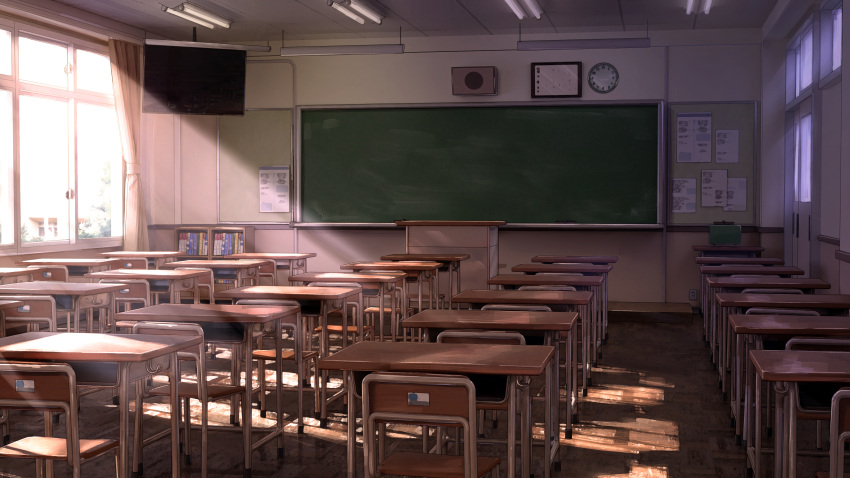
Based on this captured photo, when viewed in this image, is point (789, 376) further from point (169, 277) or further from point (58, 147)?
point (58, 147)

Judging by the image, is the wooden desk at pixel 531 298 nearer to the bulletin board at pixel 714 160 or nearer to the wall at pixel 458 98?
the wall at pixel 458 98

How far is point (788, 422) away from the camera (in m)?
2.76

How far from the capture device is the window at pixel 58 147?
851 centimetres

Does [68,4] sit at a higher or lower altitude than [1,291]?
higher

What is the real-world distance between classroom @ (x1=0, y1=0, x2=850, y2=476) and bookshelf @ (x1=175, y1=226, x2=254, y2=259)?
56 millimetres

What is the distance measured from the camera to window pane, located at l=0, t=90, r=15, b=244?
8383 millimetres

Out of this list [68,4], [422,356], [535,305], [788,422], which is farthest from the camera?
[68,4]

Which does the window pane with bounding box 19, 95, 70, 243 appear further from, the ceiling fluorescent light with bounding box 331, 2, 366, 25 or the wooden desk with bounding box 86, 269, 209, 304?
the ceiling fluorescent light with bounding box 331, 2, 366, 25

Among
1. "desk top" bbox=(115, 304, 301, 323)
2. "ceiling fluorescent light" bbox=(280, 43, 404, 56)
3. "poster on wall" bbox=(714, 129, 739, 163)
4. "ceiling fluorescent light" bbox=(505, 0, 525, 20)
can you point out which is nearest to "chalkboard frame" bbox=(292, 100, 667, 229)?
"poster on wall" bbox=(714, 129, 739, 163)

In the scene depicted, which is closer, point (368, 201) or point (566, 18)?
point (566, 18)

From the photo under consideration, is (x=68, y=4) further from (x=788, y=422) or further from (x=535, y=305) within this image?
(x=788, y=422)

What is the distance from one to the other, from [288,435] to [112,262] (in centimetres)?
382

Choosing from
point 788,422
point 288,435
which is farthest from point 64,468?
point 788,422

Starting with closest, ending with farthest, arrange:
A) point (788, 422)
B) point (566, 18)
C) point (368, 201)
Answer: point (788, 422) → point (566, 18) → point (368, 201)
